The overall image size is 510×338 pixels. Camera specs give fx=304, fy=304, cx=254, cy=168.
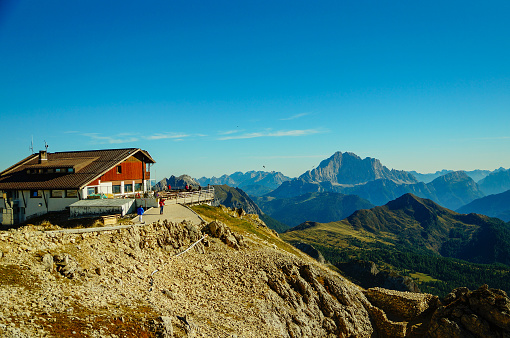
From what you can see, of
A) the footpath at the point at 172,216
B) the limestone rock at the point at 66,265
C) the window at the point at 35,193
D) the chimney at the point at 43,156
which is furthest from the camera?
the chimney at the point at 43,156

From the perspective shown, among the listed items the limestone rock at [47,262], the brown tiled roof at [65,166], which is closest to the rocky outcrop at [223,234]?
the limestone rock at [47,262]

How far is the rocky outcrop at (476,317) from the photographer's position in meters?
34.4

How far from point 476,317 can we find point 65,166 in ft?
195

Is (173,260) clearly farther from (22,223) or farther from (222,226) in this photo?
(22,223)

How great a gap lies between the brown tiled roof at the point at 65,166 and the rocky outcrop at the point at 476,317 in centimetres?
5016

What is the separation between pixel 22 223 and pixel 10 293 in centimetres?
3210

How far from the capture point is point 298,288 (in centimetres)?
3559

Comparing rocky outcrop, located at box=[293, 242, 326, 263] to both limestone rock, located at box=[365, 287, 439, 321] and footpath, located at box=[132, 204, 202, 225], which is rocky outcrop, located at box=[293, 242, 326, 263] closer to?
limestone rock, located at box=[365, 287, 439, 321]

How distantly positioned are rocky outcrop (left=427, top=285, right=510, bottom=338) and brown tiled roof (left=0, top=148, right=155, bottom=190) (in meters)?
50.2

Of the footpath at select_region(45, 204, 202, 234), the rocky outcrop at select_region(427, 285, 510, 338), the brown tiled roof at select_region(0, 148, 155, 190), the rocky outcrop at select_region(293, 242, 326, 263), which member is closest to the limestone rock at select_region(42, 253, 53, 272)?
the footpath at select_region(45, 204, 202, 234)

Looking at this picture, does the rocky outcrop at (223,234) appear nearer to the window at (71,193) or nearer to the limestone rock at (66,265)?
the limestone rock at (66,265)

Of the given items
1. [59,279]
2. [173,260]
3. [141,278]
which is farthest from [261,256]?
[59,279]

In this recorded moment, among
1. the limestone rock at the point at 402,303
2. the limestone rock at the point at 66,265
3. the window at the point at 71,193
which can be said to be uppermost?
the window at the point at 71,193

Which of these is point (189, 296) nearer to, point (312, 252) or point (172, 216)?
point (172, 216)
